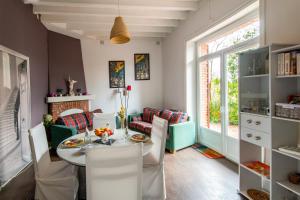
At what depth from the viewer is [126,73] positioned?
6184mm

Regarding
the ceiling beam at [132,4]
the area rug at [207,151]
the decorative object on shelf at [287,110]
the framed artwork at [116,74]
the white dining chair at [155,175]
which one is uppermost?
the ceiling beam at [132,4]

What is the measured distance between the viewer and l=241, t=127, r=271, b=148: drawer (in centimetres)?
209

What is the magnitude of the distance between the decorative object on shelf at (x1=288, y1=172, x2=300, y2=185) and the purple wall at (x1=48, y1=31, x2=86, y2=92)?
494 cm

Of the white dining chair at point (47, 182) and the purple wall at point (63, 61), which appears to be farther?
the purple wall at point (63, 61)

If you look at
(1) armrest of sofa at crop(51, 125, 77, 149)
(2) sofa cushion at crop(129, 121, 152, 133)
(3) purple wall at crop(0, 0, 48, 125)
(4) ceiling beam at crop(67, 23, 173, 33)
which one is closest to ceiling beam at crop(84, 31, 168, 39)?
(4) ceiling beam at crop(67, 23, 173, 33)

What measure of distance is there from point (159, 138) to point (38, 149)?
1.39 metres

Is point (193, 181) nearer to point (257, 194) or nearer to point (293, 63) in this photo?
point (257, 194)

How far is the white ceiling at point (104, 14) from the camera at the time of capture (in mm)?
3623

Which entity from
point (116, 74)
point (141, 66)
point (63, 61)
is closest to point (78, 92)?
point (63, 61)

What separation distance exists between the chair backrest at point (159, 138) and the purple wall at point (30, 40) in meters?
2.52

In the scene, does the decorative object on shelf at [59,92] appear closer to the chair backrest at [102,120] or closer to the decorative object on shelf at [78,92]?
the decorative object on shelf at [78,92]

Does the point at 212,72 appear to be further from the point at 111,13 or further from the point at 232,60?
the point at 111,13

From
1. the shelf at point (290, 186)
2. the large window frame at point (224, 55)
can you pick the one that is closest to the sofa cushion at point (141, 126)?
the large window frame at point (224, 55)

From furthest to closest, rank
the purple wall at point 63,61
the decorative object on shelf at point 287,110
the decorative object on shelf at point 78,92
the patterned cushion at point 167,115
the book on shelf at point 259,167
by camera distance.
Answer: the decorative object on shelf at point 78,92, the purple wall at point 63,61, the patterned cushion at point 167,115, the book on shelf at point 259,167, the decorative object on shelf at point 287,110
